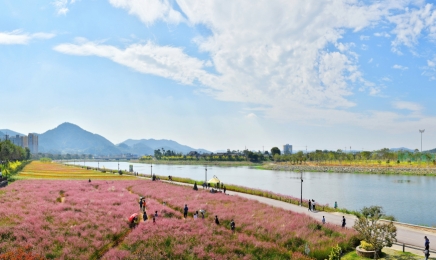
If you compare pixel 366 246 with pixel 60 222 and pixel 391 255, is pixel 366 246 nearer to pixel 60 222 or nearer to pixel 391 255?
pixel 391 255

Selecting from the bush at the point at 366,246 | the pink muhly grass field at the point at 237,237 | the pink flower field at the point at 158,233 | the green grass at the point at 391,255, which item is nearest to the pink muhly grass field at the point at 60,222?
the pink flower field at the point at 158,233

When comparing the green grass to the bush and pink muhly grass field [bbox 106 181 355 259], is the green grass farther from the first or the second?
pink muhly grass field [bbox 106 181 355 259]

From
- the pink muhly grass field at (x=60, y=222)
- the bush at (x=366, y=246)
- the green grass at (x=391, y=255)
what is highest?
the pink muhly grass field at (x=60, y=222)

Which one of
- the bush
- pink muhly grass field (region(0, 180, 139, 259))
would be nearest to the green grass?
the bush

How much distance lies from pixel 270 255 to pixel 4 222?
912 inches

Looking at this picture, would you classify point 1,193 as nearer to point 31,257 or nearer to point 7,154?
point 31,257

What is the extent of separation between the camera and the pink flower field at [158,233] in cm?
2320

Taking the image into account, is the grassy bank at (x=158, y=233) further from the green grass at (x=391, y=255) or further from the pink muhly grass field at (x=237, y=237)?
the green grass at (x=391, y=255)

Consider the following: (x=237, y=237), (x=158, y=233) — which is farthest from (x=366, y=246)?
(x=158, y=233)

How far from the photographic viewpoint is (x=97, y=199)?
135 feet

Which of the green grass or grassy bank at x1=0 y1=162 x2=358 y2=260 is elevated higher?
grassy bank at x1=0 y1=162 x2=358 y2=260

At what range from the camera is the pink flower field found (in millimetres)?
23203

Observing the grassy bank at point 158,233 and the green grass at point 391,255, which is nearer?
the green grass at point 391,255

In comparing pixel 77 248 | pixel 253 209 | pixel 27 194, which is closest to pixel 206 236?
pixel 77 248
